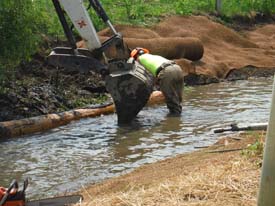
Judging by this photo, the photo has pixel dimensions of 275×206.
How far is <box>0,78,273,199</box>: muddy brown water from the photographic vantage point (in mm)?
9266

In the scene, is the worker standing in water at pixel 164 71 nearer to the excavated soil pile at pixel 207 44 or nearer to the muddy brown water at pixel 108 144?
the muddy brown water at pixel 108 144

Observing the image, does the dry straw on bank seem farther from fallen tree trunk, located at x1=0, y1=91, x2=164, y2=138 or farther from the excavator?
fallen tree trunk, located at x1=0, y1=91, x2=164, y2=138

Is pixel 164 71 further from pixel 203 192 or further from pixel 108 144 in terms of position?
pixel 203 192

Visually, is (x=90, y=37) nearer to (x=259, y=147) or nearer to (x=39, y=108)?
(x=39, y=108)

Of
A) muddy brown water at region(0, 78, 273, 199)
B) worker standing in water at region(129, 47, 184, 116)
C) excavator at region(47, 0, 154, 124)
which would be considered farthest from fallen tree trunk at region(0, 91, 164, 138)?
worker standing in water at region(129, 47, 184, 116)

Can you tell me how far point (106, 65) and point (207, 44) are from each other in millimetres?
11436

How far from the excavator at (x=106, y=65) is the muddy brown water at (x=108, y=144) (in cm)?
54

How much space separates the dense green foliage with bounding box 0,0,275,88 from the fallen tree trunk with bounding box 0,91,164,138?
1.32 meters

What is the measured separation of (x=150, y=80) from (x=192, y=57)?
7.90 m

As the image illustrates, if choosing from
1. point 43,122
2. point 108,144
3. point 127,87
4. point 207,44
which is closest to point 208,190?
point 108,144

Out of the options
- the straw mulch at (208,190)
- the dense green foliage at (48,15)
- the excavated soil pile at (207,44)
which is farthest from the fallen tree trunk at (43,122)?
Result: the straw mulch at (208,190)

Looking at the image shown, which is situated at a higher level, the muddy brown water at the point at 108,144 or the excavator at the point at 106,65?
the excavator at the point at 106,65

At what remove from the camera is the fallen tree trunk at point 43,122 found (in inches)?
474

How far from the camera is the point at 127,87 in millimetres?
12305
